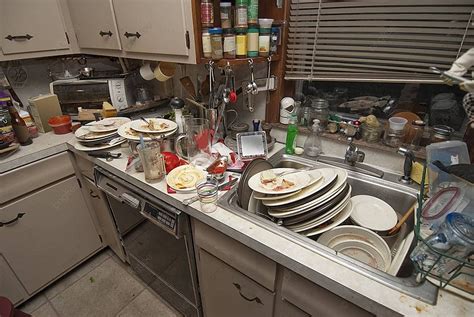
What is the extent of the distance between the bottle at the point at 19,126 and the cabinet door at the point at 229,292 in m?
1.14

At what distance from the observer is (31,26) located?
1284 mm

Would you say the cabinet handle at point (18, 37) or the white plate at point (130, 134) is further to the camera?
the cabinet handle at point (18, 37)

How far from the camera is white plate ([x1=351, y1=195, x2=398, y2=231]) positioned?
855mm

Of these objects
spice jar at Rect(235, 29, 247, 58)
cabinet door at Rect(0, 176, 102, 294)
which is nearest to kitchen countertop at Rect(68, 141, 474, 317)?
spice jar at Rect(235, 29, 247, 58)

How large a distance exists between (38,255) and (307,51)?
182cm

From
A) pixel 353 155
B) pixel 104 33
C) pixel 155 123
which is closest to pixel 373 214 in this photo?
pixel 353 155

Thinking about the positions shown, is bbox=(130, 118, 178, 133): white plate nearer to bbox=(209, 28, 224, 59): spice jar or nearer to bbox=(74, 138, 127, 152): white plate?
bbox=(74, 138, 127, 152): white plate

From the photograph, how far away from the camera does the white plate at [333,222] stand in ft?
2.62

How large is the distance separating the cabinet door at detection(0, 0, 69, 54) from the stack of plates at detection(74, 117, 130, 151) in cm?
56

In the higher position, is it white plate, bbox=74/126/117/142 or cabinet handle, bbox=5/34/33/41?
cabinet handle, bbox=5/34/33/41

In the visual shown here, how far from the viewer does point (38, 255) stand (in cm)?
137

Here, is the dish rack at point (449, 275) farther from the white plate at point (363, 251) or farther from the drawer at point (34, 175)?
the drawer at point (34, 175)

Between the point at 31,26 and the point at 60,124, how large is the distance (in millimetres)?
528

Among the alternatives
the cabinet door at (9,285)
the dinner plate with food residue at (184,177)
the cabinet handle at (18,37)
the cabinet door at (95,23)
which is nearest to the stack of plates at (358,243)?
the dinner plate with food residue at (184,177)
